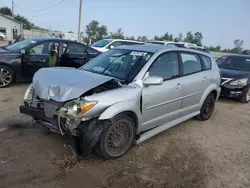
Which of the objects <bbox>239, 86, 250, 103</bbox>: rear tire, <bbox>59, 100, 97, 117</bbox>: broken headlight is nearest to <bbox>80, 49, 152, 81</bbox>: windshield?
<bbox>59, 100, 97, 117</bbox>: broken headlight

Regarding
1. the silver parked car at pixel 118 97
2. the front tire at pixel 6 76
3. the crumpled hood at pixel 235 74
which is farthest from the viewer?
the crumpled hood at pixel 235 74

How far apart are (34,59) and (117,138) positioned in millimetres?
4720

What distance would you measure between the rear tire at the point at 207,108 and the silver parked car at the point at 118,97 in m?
0.52

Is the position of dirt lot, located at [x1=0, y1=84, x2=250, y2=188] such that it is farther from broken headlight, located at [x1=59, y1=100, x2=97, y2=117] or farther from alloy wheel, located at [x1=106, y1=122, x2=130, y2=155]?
broken headlight, located at [x1=59, y1=100, x2=97, y2=117]

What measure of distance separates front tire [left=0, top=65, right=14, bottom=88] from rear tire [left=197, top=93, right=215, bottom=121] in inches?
211

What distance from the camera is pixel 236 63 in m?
8.46

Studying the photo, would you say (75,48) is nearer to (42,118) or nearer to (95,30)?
(42,118)

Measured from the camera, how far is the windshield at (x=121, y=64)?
3.80 meters

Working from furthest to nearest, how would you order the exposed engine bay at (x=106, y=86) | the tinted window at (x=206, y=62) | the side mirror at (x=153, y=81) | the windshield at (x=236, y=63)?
1. the windshield at (x=236, y=63)
2. the tinted window at (x=206, y=62)
3. the side mirror at (x=153, y=81)
4. the exposed engine bay at (x=106, y=86)

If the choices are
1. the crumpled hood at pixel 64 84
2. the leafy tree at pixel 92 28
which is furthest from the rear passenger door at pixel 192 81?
the leafy tree at pixel 92 28

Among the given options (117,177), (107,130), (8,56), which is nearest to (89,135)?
(107,130)

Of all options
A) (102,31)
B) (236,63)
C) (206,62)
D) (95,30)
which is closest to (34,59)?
(206,62)

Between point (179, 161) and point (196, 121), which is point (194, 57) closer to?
point (196, 121)

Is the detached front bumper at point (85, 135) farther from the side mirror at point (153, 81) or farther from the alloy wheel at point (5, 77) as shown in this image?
the alloy wheel at point (5, 77)
